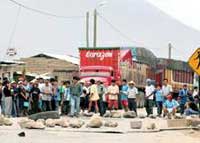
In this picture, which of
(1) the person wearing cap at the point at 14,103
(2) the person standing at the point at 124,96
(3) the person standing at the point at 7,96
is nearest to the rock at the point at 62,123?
(3) the person standing at the point at 7,96

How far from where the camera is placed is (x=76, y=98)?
25.1 m

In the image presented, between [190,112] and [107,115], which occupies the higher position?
[190,112]

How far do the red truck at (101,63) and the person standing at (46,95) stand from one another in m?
9.89

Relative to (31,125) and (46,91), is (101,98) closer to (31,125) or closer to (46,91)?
(46,91)

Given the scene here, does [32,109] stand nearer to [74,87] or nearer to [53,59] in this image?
[74,87]

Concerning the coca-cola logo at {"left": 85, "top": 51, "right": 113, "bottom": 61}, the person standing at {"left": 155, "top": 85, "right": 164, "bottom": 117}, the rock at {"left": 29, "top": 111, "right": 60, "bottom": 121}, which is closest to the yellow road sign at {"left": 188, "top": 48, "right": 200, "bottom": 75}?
the rock at {"left": 29, "top": 111, "right": 60, "bottom": 121}

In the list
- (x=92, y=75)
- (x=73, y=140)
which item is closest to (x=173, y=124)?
(x=73, y=140)

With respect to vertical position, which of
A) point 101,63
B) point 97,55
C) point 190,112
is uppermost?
point 97,55

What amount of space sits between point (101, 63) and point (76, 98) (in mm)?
11568

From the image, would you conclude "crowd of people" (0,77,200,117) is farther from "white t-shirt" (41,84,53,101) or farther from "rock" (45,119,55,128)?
"rock" (45,119,55,128)

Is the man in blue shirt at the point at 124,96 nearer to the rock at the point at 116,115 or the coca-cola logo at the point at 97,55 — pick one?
the rock at the point at 116,115

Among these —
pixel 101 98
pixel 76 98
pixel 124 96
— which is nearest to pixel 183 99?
pixel 124 96

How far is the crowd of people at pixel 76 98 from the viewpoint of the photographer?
81.8 ft

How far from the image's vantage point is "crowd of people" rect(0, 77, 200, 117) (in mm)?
24938
